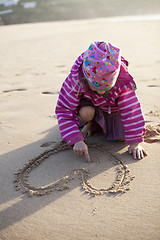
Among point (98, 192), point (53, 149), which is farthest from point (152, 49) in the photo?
point (98, 192)

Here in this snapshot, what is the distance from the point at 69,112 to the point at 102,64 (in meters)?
0.46

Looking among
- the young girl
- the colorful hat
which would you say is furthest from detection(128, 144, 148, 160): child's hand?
the colorful hat

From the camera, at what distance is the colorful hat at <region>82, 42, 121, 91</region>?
1572 millimetres

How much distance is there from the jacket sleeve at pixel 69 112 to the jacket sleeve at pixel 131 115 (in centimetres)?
30

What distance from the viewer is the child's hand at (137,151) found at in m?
1.86

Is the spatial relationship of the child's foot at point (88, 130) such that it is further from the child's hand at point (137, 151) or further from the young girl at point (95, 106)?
the child's hand at point (137, 151)

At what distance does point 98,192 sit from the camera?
158 cm

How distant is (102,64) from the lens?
1566mm

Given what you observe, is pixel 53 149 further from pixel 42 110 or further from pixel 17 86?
pixel 17 86

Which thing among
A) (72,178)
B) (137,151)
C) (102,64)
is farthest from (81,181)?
(102,64)

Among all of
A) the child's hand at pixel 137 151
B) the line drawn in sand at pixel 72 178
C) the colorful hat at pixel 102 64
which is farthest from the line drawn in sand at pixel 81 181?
the colorful hat at pixel 102 64

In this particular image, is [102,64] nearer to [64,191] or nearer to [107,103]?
[107,103]

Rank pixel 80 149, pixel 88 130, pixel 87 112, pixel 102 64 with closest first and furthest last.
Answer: pixel 102 64 < pixel 80 149 < pixel 87 112 < pixel 88 130

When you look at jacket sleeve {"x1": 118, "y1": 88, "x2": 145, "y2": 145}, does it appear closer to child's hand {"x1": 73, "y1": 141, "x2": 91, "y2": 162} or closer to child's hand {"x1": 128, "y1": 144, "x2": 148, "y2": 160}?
child's hand {"x1": 128, "y1": 144, "x2": 148, "y2": 160}
